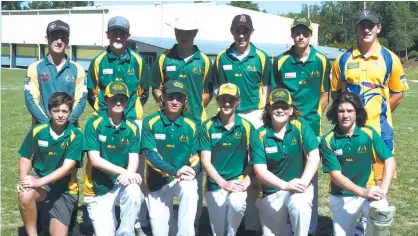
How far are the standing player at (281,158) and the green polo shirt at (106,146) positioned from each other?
1292 mm

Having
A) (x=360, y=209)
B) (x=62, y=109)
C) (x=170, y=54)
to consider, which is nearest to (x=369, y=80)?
(x=360, y=209)

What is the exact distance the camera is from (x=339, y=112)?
5660mm

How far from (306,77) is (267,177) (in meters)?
1.31

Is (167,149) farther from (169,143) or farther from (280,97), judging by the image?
(280,97)

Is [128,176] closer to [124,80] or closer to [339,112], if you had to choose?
[124,80]

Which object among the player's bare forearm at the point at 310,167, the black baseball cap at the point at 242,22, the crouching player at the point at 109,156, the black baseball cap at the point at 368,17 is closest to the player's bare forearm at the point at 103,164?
the crouching player at the point at 109,156

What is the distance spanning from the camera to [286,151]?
5.76 meters

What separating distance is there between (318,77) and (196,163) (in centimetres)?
163

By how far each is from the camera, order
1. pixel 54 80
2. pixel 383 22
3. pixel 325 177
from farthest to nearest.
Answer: pixel 383 22 < pixel 325 177 < pixel 54 80

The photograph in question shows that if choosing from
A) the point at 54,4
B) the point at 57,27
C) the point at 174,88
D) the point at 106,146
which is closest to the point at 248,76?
the point at 174,88

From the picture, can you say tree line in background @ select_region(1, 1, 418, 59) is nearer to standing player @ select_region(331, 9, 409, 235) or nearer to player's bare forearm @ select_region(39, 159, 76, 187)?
standing player @ select_region(331, 9, 409, 235)

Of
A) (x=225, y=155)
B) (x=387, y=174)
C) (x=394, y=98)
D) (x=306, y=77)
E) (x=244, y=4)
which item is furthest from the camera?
(x=244, y=4)

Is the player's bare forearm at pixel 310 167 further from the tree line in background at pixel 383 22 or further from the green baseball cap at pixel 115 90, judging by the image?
the tree line in background at pixel 383 22

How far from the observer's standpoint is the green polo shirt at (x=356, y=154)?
18.6ft
